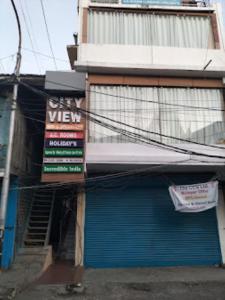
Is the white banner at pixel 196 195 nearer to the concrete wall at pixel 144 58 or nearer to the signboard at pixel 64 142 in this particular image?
the signboard at pixel 64 142

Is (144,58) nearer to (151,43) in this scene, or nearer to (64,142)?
(151,43)

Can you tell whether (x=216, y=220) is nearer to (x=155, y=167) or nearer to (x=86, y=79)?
(x=155, y=167)

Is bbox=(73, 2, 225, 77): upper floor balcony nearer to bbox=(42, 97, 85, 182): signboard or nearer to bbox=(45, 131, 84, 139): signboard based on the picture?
bbox=(42, 97, 85, 182): signboard

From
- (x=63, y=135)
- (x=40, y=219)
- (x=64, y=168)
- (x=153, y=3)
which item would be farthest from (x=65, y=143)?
(x=153, y=3)

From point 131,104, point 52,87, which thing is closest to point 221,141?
point 131,104

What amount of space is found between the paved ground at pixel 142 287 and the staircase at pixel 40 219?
2.43m

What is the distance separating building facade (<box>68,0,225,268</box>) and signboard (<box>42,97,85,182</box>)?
0.47 metres

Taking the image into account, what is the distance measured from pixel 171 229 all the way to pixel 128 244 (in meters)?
1.65

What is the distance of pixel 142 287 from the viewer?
24.2ft

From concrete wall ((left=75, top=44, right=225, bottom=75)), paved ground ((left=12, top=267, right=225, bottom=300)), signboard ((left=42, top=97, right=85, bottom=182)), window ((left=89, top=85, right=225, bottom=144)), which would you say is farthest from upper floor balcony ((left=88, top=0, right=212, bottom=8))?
paved ground ((left=12, top=267, right=225, bottom=300))

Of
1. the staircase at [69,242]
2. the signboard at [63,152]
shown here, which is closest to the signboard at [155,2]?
the signboard at [63,152]

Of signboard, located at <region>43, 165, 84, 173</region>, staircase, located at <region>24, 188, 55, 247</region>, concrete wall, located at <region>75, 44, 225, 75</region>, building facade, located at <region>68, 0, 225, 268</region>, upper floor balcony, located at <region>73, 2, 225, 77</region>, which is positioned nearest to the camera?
signboard, located at <region>43, 165, 84, 173</region>

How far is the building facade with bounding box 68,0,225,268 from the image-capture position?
32.0ft

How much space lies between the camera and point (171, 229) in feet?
33.2
